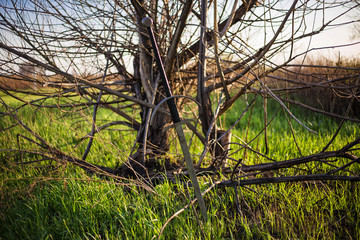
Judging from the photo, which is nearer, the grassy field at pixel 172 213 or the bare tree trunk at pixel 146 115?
the grassy field at pixel 172 213

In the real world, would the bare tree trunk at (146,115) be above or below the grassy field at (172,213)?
above

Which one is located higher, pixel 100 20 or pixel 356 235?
pixel 100 20

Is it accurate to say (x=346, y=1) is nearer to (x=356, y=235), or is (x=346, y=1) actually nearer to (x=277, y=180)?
(x=277, y=180)

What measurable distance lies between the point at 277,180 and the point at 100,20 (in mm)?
1711

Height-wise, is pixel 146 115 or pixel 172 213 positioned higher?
pixel 146 115

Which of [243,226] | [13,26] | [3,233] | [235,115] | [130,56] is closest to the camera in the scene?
[243,226]

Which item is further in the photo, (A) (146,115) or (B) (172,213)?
(A) (146,115)

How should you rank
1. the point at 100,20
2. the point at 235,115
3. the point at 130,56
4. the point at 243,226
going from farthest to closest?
the point at 235,115
the point at 130,56
the point at 100,20
the point at 243,226

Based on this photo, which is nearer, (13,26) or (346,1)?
(346,1)

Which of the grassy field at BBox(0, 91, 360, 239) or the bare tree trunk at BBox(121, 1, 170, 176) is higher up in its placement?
the bare tree trunk at BBox(121, 1, 170, 176)

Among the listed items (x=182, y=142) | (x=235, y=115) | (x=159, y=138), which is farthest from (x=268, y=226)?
(x=235, y=115)

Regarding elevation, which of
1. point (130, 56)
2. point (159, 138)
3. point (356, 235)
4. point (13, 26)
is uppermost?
point (13, 26)

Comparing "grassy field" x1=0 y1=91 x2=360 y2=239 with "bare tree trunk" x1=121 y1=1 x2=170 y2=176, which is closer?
"grassy field" x1=0 y1=91 x2=360 y2=239

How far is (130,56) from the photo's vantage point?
80.7 inches
